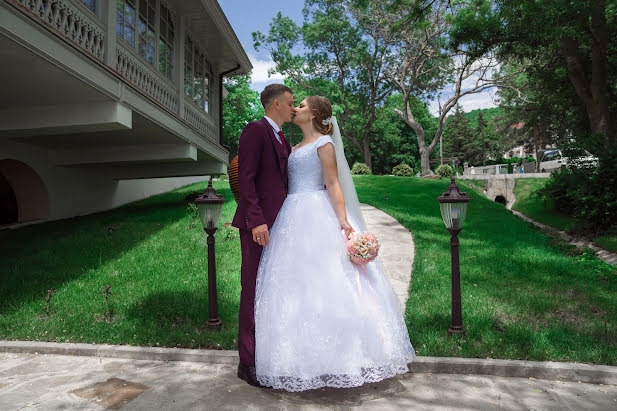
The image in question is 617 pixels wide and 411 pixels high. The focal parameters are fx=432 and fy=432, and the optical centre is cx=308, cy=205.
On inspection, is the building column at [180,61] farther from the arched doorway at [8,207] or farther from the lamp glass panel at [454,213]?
the lamp glass panel at [454,213]

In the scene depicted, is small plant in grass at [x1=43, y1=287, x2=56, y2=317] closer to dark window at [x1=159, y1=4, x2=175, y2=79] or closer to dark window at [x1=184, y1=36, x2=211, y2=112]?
dark window at [x1=159, y1=4, x2=175, y2=79]

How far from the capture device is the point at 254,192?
365cm

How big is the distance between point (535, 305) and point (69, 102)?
8.22m

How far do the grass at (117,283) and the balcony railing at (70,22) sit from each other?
3.70 metres

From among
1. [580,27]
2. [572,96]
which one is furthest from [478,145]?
[580,27]

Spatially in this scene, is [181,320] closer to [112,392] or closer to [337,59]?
[112,392]

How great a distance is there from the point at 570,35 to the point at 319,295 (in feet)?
41.6

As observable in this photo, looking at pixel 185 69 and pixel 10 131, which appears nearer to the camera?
Result: pixel 10 131

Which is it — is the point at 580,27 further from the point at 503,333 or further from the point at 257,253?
the point at 257,253

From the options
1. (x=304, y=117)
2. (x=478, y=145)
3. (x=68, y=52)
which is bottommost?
(x=304, y=117)

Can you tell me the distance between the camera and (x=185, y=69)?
13.0 metres

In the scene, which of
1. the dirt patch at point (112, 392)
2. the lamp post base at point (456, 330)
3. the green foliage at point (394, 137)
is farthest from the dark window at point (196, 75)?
the green foliage at point (394, 137)

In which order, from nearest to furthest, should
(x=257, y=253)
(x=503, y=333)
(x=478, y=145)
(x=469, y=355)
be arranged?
1. (x=257, y=253)
2. (x=469, y=355)
3. (x=503, y=333)
4. (x=478, y=145)

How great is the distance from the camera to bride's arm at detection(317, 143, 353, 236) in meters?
3.73
